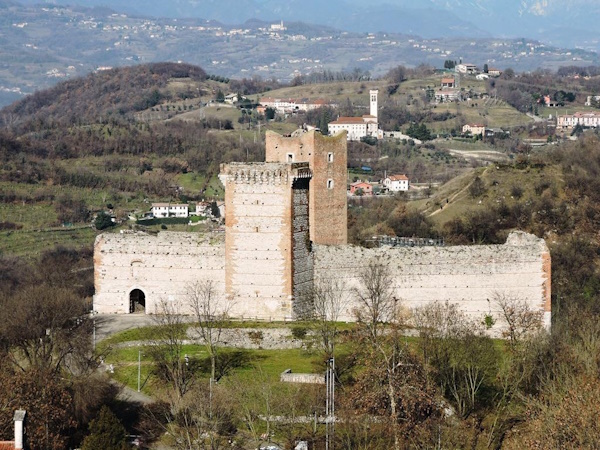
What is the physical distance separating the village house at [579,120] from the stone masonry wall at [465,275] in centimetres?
14762

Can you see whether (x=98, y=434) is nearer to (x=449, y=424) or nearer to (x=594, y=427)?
→ (x=449, y=424)

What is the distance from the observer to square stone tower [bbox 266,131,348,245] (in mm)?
47688

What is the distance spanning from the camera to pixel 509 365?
36.5 m

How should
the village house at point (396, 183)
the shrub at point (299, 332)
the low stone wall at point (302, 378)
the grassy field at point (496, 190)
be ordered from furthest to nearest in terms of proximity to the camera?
1. the village house at point (396, 183)
2. the grassy field at point (496, 190)
3. the shrub at point (299, 332)
4. the low stone wall at point (302, 378)

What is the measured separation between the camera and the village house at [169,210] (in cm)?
10756

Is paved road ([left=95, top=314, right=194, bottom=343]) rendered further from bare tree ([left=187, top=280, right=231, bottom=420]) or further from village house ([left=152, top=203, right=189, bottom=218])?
village house ([left=152, top=203, right=189, bottom=218])

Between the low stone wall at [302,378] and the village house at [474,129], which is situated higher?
the low stone wall at [302,378]

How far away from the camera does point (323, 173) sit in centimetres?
4809

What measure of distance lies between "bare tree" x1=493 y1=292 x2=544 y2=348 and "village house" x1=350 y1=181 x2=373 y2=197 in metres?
77.1

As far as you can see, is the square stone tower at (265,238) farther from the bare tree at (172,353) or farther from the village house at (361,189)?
the village house at (361,189)

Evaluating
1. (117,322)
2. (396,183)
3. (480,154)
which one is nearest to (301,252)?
(117,322)

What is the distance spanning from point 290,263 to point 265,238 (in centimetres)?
121

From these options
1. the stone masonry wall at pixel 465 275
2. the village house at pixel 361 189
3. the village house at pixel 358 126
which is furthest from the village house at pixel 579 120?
the stone masonry wall at pixel 465 275

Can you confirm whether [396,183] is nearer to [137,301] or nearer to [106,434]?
[137,301]
